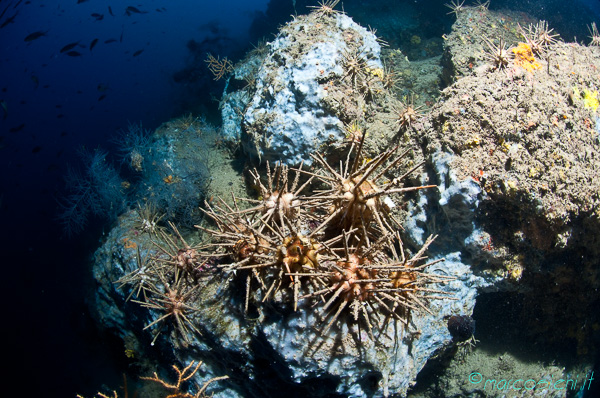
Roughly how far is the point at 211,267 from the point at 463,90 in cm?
386

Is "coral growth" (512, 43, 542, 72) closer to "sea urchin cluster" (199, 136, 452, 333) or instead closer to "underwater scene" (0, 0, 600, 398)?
"underwater scene" (0, 0, 600, 398)

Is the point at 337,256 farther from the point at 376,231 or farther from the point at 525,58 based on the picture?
the point at 525,58

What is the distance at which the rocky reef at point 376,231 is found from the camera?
246cm

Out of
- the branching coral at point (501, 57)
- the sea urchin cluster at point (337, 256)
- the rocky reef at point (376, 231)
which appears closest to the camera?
the sea urchin cluster at point (337, 256)

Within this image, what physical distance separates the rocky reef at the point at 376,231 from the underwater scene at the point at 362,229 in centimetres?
3

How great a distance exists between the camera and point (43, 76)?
30.4m

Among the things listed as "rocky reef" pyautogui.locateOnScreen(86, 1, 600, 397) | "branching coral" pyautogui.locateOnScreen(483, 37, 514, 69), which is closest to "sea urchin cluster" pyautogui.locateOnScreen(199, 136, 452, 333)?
"rocky reef" pyautogui.locateOnScreen(86, 1, 600, 397)

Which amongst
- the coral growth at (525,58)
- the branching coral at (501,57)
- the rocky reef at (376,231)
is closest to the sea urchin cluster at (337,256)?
the rocky reef at (376,231)

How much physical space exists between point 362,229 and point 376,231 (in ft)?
1.70

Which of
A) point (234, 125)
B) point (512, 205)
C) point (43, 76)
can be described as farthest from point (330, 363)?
point (43, 76)

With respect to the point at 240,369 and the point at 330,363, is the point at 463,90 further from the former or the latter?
the point at 240,369

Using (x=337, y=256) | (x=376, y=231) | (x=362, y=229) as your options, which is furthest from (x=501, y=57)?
(x=337, y=256)

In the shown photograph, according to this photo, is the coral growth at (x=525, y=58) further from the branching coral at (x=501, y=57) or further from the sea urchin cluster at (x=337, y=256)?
the sea urchin cluster at (x=337, y=256)

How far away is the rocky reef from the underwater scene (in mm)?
Result: 25
